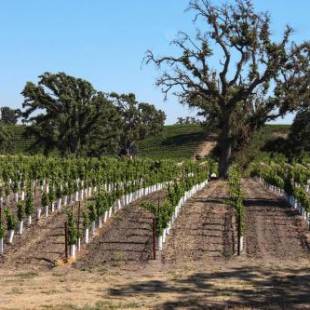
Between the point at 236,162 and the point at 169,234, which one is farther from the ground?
the point at 236,162

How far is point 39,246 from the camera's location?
19.0m

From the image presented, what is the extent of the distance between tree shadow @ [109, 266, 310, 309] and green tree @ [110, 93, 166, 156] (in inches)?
3022

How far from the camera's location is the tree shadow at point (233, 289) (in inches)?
487

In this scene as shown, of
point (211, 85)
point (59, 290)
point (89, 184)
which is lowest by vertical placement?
point (59, 290)

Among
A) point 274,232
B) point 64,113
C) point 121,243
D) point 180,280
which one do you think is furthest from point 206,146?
point 180,280

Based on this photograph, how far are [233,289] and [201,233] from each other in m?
8.09

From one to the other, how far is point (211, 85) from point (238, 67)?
2.74 meters

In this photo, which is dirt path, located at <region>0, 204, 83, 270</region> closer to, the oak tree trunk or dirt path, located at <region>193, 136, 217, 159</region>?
the oak tree trunk

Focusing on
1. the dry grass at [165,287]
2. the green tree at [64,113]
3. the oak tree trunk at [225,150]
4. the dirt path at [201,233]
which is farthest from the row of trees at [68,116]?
the dry grass at [165,287]

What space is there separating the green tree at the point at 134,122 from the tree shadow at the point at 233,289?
7676 cm

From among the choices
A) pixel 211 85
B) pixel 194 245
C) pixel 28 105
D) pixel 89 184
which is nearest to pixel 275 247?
pixel 194 245

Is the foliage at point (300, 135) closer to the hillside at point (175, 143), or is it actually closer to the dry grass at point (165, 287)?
→ the hillside at point (175, 143)

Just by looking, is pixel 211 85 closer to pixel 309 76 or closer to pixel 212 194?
pixel 309 76

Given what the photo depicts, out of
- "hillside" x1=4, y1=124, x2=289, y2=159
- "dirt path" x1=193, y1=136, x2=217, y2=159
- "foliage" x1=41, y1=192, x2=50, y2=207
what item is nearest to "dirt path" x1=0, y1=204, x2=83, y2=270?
"foliage" x1=41, y1=192, x2=50, y2=207
